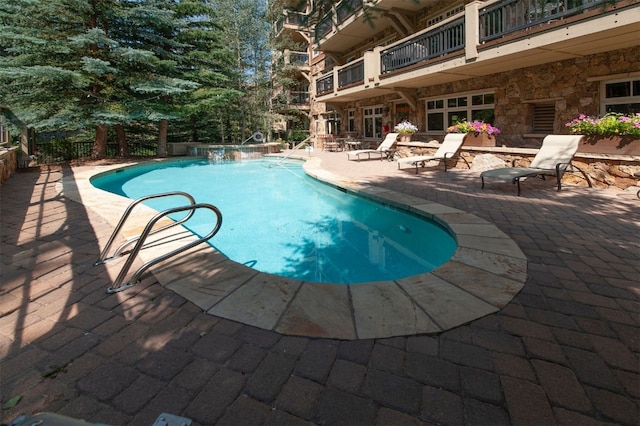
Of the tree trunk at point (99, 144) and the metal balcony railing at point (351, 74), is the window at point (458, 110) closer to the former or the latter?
the metal balcony railing at point (351, 74)

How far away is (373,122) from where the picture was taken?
1723 cm

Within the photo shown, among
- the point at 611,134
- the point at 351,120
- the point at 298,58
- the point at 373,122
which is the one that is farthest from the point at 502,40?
the point at 298,58

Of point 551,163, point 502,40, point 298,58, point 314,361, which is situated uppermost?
point 298,58

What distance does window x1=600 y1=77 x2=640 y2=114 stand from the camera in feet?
24.8

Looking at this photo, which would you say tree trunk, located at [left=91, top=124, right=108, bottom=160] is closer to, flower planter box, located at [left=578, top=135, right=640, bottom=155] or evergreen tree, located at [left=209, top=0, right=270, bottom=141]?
evergreen tree, located at [left=209, top=0, right=270, bottom=141]

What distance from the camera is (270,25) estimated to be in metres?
21.2

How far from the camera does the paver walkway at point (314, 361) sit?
159cm

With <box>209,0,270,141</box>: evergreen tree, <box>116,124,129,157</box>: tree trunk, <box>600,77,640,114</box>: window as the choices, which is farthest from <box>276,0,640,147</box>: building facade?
<box>116,124,129,157</box>: tree trunk

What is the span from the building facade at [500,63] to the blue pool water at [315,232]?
2668mm

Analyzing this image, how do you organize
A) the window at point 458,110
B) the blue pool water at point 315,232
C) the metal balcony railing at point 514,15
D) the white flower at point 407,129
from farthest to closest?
the white flower at point 407,129 < the window at point 458,110 < the metal balcony railing at point 514,15 < the blue pool water at point 315,232

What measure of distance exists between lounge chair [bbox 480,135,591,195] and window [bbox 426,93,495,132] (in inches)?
164

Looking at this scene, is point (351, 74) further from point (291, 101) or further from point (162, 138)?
point (291, 101)

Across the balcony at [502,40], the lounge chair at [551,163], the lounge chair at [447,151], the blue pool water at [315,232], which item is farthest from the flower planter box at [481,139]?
the blue pool water at [315,232]

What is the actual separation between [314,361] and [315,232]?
395 cm
